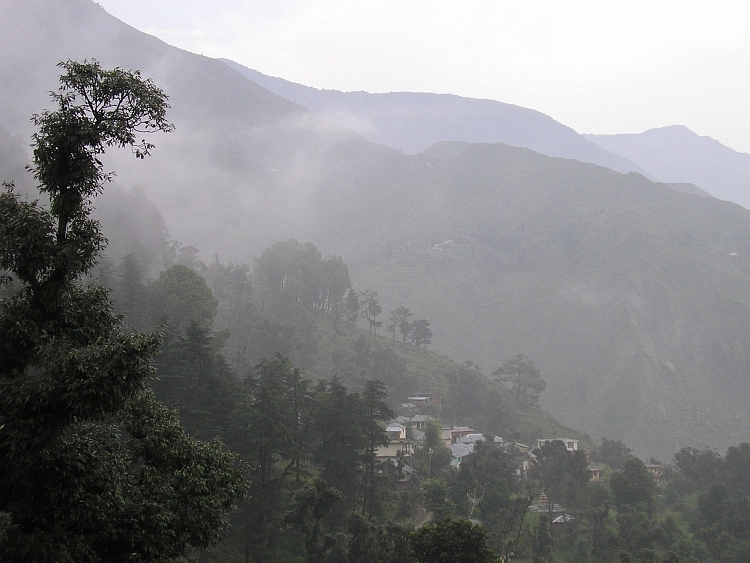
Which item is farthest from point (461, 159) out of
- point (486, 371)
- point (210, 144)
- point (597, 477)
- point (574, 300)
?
point (597, 477)

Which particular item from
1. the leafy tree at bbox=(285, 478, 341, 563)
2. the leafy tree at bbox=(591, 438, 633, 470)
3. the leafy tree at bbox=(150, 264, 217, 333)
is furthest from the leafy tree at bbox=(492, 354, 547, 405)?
the leafy tree at bbox=(285, 478, 341, 563)

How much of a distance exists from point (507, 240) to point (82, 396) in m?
146

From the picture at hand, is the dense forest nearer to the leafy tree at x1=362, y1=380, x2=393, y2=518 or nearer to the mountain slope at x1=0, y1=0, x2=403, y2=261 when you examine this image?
the leafy tree at x1=362, y1=380, x2=393, y2=518

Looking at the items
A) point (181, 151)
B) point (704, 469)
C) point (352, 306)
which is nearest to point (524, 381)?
point (352, 306)

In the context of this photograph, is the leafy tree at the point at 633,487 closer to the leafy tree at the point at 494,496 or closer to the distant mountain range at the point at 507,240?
the leafy tree at the point at 494,496

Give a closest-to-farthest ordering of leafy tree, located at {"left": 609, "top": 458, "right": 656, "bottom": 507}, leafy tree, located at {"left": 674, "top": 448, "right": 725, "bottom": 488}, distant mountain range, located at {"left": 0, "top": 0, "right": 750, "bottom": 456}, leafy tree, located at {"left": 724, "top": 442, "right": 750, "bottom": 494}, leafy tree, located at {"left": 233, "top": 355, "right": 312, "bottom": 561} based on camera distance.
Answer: leafy tree, located at {"left": 233, "top": 355, "right": 312, "bottom": 561}, leafy tree, located at {"left": 609, "top": 458, "right": 656, "bottom": 507}, leafy tree, located at {"left": 724, "top": 442, "right": 750, "bottom": 494}, leafy tree, located at {"left": 674, "top": 448, "right": 725, "bottom": 488}, distant mountain range, located at {"left": 0, "top": 0, "right": 750, "bottom": 456}

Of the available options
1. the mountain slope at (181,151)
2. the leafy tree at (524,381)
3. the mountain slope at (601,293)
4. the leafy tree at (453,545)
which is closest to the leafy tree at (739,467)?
the leafy tree at (524,381)

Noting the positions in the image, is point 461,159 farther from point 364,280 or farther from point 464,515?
point 464,515

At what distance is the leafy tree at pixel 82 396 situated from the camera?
8250 millimetres

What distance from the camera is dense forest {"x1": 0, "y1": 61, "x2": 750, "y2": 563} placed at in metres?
8.48

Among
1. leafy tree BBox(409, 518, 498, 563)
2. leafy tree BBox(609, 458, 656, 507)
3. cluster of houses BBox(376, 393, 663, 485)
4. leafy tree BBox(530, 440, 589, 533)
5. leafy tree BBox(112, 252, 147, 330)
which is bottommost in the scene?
cluster of houses BBox(376, 393, 663, 485)

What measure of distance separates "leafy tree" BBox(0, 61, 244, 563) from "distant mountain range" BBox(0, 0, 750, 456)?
55.8m

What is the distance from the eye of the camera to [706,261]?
4717 inches

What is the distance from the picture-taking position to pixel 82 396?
822 centimetres
